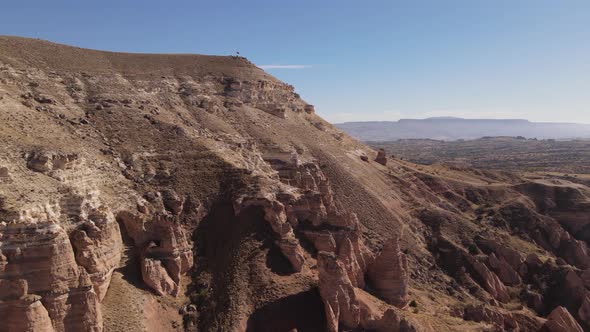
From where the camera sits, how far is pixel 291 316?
37.2m

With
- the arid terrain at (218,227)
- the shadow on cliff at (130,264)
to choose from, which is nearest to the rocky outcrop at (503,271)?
the arid terrain at (218,227)

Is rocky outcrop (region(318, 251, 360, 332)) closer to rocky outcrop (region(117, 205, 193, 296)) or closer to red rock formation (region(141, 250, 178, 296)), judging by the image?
rocky outcrop (region(117, 205, 193, 296))

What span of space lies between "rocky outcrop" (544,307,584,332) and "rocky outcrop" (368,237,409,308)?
46.9 ft

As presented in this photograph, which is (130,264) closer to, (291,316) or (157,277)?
(157,277)

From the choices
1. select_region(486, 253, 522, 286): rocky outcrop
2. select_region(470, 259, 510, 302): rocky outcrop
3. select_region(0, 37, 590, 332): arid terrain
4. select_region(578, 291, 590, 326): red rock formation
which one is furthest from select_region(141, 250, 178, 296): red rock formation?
select_region(578, 291, 590, 326): red rock formation

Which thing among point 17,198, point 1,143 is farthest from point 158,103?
point 17,198

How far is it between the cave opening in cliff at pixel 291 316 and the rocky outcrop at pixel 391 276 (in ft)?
31.0

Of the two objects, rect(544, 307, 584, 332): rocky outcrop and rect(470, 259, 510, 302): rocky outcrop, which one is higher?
rect(544, 307, 584, 332): rocky outcrop

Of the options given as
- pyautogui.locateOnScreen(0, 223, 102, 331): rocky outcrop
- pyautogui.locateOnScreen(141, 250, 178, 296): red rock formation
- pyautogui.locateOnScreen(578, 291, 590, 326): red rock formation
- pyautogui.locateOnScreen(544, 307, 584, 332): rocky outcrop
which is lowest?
pyautogui.locateOnScreen(578, 291, 590, 326): red rock formation

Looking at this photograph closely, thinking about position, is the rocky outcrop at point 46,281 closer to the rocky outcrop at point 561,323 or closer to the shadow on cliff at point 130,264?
the shadow on cliff at point 130,264

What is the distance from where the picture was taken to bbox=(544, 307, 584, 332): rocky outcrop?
45250 millimetres

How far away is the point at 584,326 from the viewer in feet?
174

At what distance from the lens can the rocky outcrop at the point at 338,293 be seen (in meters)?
37.3

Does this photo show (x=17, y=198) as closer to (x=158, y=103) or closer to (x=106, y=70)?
(x=158, y=103)
